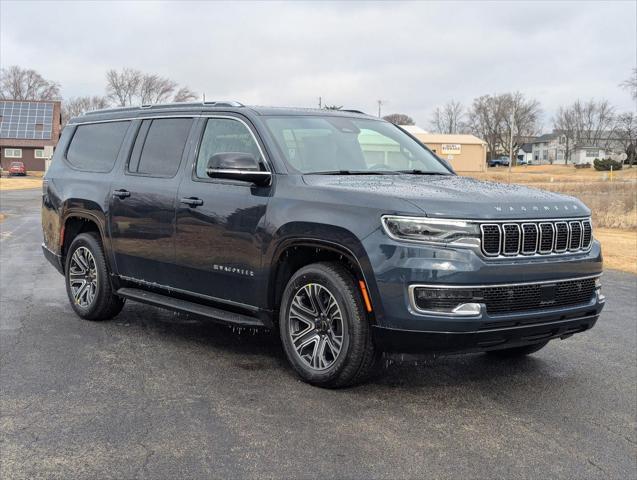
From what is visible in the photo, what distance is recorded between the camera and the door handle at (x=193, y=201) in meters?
5.75

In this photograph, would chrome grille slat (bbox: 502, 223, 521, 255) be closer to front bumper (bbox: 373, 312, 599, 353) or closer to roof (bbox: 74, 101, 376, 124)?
front bumper (bbox: 373, 312, 599, 353)

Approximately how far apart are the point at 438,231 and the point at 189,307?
7.88 ft

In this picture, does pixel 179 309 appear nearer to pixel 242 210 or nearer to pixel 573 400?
pixel 242 210

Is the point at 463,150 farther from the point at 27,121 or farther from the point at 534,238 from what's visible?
the point at 534,238

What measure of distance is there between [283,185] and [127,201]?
1.95 metres

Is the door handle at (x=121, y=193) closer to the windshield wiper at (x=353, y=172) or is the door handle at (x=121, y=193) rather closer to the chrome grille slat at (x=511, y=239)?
the windshield wiper at (x=353, y=172)

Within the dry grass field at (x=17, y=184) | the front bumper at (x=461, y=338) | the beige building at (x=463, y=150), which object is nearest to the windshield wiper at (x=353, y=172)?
the front bumper at (x=461, y=338)

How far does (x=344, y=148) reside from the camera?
5.85 metres

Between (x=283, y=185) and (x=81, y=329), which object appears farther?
(x=81, y=329)

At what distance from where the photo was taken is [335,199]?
4824 mm

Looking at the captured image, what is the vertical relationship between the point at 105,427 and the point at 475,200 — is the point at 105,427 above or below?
below

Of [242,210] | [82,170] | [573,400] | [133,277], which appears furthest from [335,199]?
[82,170]

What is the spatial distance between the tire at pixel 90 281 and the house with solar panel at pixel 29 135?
256 ft

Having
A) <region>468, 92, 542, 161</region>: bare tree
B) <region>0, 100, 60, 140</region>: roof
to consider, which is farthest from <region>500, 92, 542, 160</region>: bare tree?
<region>0, 100, 60, 140</region>: roof
